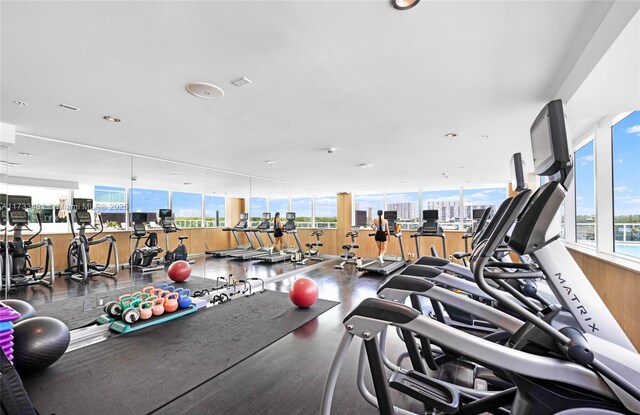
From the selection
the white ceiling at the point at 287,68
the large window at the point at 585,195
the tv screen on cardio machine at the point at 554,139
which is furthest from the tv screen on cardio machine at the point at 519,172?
the large window at the point at 585,195

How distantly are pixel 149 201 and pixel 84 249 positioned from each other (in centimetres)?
124

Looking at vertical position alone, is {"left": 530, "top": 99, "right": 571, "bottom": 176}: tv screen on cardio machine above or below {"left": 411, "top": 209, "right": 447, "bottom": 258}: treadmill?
above

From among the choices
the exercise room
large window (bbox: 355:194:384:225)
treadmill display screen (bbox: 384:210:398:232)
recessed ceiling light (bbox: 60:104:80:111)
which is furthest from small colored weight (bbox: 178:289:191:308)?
large window (bbox: 355:194:384:225)

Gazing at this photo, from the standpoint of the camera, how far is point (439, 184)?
372 inches

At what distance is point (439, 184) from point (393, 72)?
803 centimetres

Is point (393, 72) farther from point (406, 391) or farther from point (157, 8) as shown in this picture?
point (406, 391)

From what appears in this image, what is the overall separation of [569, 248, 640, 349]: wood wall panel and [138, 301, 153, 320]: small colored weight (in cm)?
510

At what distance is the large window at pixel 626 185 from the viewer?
110 inches

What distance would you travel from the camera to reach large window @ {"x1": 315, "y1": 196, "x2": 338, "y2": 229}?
10453 mm

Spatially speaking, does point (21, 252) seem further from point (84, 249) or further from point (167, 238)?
point (167, 238)

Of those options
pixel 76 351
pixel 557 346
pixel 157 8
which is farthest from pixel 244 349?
pixel 157 8

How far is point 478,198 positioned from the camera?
962cm

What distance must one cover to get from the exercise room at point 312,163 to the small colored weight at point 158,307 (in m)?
0.03

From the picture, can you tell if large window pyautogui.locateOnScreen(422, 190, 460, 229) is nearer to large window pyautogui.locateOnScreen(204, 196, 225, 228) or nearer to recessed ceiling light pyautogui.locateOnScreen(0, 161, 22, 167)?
large window pyautogui.locateOnScreen(204, 196, 225, 228)
